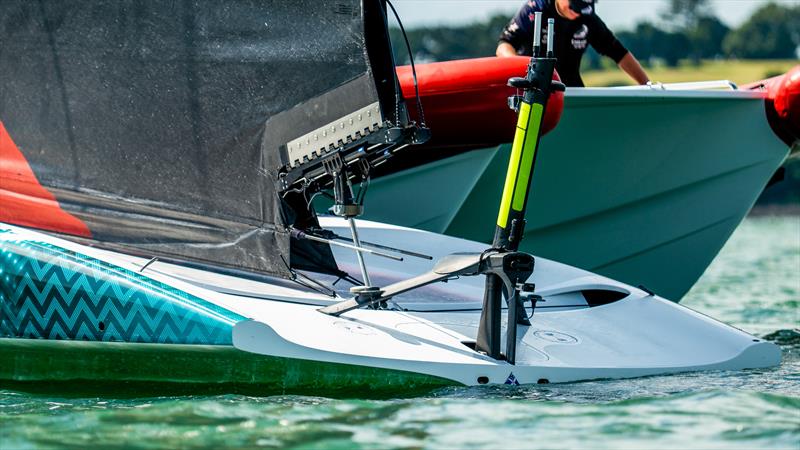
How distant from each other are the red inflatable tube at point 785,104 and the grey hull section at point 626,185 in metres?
0.07

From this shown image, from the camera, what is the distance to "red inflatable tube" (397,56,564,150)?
19.0 feet

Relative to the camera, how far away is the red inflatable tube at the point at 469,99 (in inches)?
228

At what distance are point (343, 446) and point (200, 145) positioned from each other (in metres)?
1.54

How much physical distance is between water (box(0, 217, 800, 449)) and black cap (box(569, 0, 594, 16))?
9.46ft

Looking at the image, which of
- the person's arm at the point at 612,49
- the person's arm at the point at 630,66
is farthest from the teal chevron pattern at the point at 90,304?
the person's arm at the point at 630,66

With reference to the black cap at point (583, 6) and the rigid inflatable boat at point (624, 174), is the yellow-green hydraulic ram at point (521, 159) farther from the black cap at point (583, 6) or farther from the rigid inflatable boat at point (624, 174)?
the black cap at point (583, 6)

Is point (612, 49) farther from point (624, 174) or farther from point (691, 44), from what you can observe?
point (691, 44)

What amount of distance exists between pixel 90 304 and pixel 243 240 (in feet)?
1.89

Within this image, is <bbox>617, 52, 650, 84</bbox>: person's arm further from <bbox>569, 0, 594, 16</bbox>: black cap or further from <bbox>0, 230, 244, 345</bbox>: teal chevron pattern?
<bbox>0, 230, 244, 345</bbox>: teal chevron pattern

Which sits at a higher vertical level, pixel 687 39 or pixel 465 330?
pixel 687 39

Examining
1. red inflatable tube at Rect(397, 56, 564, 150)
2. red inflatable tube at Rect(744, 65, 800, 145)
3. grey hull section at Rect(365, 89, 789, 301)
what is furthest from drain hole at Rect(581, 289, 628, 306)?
red inflatable tube at Rect(744, 65, 800, 145)

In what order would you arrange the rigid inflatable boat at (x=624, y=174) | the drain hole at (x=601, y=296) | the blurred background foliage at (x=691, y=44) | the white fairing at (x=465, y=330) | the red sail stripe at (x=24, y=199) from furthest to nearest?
1. the blurred background foliage at (x=691, y=44)
2. the rigid inflatable boat at (x=624, y=174)
3. the drain hole at (x=601, y=296)
4. the red sail stripe at (x=24, y=199)
5. the white fairing at (x=465, y=330)

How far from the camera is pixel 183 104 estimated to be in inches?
171

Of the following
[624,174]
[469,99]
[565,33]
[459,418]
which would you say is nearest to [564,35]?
[565,33]
